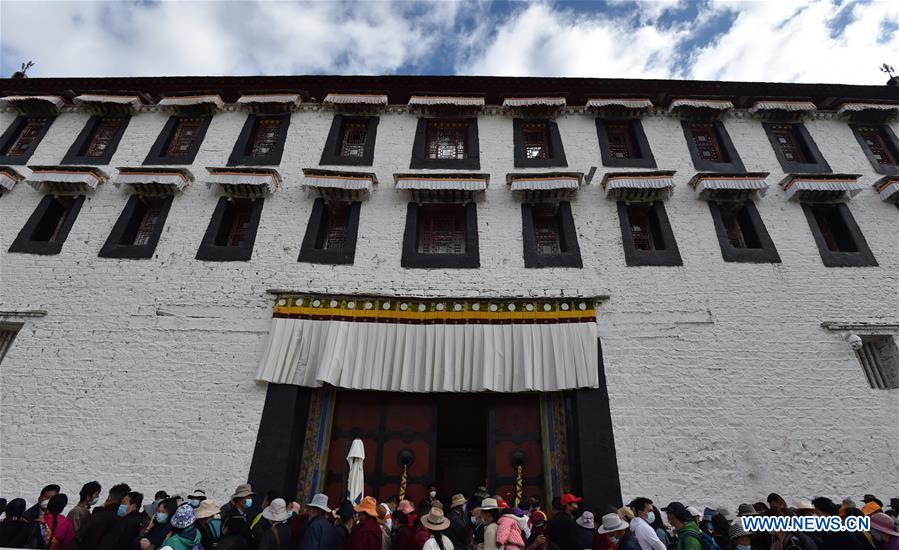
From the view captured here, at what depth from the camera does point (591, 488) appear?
25.1ft

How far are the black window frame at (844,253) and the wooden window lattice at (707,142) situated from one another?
2159 millimetres

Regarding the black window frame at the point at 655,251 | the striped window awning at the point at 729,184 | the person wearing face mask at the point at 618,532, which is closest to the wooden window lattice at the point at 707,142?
the striped window awning at the point at 729,184

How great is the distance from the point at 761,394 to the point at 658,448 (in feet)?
7.32

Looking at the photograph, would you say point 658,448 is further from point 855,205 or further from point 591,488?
point 855,205

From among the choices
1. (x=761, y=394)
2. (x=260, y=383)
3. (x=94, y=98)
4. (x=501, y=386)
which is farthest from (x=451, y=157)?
(x=94, y=98)

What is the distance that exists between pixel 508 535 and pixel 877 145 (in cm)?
1358

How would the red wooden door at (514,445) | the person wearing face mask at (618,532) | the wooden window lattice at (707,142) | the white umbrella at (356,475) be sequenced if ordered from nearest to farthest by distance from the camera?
the person wearing face mask at (618,532) → the white umbrella at (356,475) → the red wooden door at (514,445) → the wooden window lattice at (707,142)

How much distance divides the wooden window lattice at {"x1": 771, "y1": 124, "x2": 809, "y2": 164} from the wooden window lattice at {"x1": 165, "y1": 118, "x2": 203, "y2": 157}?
1459cm

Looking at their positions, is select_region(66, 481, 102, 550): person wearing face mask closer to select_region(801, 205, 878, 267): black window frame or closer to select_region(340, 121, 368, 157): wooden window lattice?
select_region(340, 121, 368, 157): wooden window lattice

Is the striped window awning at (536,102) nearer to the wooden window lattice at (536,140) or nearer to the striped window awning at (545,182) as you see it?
the wooden window lattice at (536,140)

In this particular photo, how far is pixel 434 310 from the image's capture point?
8.93 metres

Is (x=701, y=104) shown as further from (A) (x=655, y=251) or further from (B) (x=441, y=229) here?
(B) (x=441, y=229)

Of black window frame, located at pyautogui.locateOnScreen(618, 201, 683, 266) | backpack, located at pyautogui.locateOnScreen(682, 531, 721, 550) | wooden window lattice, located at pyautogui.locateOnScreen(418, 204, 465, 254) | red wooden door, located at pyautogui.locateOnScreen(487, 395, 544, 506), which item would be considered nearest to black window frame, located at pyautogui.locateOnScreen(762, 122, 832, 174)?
black window frame, located at pyautogui.locateOnScreen(618, 201, 683, 266)

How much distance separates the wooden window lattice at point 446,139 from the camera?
37.1ft
